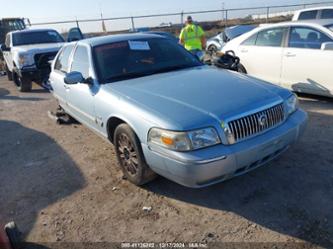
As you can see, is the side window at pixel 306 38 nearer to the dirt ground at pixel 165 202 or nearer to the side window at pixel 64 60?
the dirt ground at pixel 165 202

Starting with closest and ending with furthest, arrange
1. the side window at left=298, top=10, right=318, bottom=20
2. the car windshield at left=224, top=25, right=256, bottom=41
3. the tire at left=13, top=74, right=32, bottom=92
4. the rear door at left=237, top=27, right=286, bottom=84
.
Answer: the rear door at left=237, top=27, right=286, bottom=84, the tire at left=13, top=74, right=32, bottom=92, the side window at left=298, top=10, right=318, bottom=20, the car windshield at left=224, top=25, right=256, bottom=41

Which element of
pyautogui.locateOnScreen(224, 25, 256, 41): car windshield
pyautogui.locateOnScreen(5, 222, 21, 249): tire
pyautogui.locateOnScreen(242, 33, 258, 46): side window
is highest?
pyautogui.locateOnScreen(242, 33, 258, 46): side window

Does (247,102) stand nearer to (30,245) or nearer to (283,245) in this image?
(283,245)

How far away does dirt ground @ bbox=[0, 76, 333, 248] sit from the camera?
302 centimetres

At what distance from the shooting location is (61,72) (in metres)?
5.55

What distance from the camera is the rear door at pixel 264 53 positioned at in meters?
6.82

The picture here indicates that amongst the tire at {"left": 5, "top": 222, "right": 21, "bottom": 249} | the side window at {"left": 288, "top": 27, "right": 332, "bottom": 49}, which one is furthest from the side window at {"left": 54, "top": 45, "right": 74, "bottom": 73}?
the side window at {"left": 288, "top": 27, "right": 332, "bottom": 49}

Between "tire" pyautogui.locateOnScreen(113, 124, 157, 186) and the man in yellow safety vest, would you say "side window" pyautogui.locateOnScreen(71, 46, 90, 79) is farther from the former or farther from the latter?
the man in yellow safety vest

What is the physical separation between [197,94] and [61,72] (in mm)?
2978

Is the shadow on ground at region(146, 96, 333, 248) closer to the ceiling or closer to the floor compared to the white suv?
closer to the floor

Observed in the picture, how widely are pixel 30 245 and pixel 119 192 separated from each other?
108 centimetres

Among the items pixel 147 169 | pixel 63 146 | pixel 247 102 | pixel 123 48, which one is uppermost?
pixel 123 48

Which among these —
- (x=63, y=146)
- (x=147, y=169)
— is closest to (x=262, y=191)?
(x=147, y=169)

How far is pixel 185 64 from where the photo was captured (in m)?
4.66
